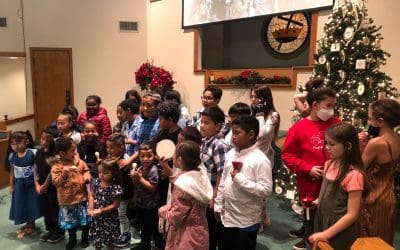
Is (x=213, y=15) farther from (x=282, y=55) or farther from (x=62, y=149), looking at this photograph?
(x=62, y=149)

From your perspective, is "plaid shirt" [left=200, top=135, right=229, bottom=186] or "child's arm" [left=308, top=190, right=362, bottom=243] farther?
"plaid shirt" [left=200, top=135, right=229, bottom=186]

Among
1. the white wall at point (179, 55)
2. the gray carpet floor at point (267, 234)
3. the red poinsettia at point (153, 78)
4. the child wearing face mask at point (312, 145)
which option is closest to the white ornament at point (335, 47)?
the white wall at point (179, 55)

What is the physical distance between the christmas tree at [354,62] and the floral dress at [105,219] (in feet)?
8.93

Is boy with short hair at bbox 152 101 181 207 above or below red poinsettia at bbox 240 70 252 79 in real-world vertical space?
below

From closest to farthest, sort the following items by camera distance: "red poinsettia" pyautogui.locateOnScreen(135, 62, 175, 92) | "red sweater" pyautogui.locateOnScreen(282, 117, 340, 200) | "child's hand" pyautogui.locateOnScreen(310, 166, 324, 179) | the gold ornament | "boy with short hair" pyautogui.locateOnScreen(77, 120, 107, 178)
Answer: "child's hand" pyautogui.locateOnScreen(310, 166, 324, 179), "red sweater" pyautogui.locateOnScreen(282, 117, 340, 200), "boy with short hair" pyautogui.locateOnScreen(77, 120, 107, 178), the gold ornament, "red poinsettia" pyautogui.locateOnScreen(135, 62, 175, 92)

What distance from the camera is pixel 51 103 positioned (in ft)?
26.6

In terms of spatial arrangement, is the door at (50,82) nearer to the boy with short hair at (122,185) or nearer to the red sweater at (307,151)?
the boy with short hair at (122,185)

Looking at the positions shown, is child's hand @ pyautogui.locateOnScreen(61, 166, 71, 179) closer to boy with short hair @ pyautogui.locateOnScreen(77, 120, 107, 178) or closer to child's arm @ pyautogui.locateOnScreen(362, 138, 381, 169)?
boy with short hair @ pyautogui.locateOnScreen(77, 120, 107, 178)

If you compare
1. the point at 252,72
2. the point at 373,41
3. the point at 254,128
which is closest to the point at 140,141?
the point at 254,128

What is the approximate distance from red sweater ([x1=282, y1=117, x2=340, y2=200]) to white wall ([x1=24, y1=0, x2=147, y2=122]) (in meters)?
6.50

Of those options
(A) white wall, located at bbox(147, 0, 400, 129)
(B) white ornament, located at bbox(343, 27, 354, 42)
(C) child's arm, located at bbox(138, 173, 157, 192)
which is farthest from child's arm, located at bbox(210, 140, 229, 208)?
(A) white wall, located at bbox(147, 0, 400, 129)

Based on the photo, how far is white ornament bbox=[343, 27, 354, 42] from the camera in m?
3.92

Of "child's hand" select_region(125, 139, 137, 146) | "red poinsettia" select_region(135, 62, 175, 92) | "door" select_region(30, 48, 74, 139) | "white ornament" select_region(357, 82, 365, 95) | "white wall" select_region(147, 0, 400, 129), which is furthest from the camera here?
"door" select_region(30, 48, 74, 139)

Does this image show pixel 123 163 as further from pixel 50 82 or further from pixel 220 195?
pixel 50 82
